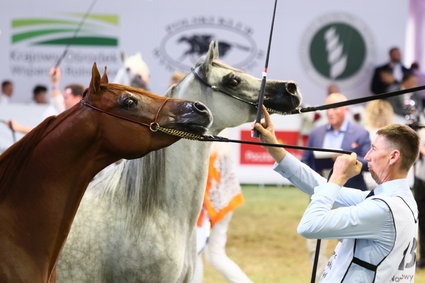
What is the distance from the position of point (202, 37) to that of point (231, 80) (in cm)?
1203

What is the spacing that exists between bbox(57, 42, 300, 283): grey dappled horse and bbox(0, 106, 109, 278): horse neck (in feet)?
3.45

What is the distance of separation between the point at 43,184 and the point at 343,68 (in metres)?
14.1

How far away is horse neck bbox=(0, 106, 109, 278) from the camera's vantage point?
11.7 feet

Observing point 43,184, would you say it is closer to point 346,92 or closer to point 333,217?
point 333,217

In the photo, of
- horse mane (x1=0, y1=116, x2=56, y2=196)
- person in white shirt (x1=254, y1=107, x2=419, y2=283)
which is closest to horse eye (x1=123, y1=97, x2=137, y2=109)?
horse mane (x1=0, y1=116, x2=56, y2=196)

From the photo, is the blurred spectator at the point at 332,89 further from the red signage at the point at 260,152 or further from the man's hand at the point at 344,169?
the man's hand at the point at 344,169

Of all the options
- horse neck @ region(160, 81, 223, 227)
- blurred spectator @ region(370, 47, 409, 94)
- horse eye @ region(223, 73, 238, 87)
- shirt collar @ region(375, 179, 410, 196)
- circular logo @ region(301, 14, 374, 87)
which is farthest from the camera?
circular logo @ region(301, 14, 374, 87)

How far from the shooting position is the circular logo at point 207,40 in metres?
16.7

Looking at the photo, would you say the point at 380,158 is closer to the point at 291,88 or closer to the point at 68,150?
the point at 291,88

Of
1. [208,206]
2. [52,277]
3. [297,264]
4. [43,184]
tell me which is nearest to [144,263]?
[52,277]

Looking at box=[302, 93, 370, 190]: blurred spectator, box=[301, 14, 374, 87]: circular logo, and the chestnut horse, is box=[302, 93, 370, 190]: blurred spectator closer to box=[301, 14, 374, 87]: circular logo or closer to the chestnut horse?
the chestnut horse

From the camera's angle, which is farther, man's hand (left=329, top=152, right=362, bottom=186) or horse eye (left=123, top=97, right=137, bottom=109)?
man's hand (left=329, top=152, right=362, bottom=186)

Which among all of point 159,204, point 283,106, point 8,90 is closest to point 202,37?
point 8,90

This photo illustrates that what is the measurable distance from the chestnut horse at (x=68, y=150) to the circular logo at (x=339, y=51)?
1356 cm
